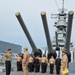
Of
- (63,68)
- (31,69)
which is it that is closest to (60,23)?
(31,69)

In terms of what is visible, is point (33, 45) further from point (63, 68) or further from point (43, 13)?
point (63, 68)

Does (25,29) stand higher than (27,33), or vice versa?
(25,29)

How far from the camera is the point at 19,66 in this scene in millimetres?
17344

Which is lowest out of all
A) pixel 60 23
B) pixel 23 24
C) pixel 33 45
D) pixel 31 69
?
pixel 31 69

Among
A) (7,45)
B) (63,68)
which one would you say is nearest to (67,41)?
(63,68)

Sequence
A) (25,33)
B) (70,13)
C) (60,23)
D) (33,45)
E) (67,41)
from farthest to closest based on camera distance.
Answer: (60,23)
(33,45)
(25,33)
(67,41)
(70,13)

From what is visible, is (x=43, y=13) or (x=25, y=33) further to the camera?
(x=25, y=33)

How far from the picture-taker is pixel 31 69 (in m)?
17.2

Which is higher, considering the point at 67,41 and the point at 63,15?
the point at 63,15

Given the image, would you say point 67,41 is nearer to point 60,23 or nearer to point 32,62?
point 32,62

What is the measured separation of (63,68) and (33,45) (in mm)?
7450

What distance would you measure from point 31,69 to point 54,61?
2.08 m

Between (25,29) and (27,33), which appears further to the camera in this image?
(27,33)

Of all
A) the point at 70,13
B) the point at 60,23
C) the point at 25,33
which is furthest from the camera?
the point at 60,23
